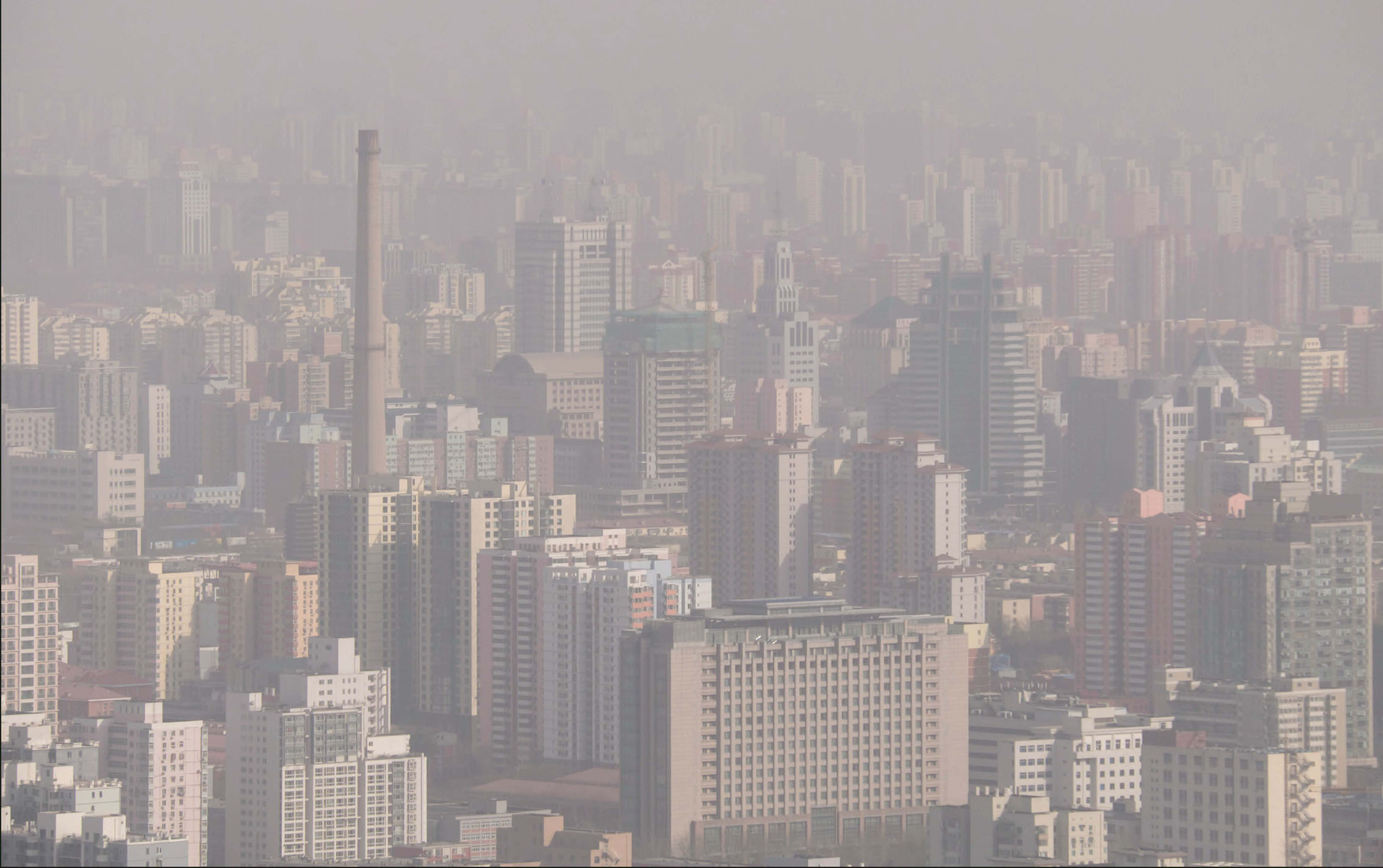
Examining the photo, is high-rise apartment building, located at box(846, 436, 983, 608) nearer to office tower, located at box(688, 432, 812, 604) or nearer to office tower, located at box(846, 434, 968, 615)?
office tower, located at box(846, 434, 968, 615)

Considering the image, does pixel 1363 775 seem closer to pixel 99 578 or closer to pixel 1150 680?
pixel 1150 680

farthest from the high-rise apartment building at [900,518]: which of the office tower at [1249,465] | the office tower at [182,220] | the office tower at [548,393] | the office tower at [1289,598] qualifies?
the office tower at [182,220]

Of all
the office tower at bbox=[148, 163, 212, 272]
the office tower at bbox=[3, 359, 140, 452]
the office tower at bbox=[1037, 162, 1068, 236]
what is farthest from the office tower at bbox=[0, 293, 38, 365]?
the office tower at bbox=[1037, 162, 1068, 236]

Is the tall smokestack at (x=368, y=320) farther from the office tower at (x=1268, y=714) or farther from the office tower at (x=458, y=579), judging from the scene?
the office tower at (x=1268, y=714)

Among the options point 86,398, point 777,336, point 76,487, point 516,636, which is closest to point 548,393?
point 777,336

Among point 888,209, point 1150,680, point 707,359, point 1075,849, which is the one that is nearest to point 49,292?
point 707,359

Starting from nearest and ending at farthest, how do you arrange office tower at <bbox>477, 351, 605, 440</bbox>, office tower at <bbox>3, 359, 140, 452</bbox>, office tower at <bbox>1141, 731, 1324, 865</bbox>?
office tower at <bbox>1141, 731, 1324, 865</bbox> → office tower at <bbox>3, 359, 140, 452</bbox> → office tower at <bbox>477, 351, 605, 440</bbox>
